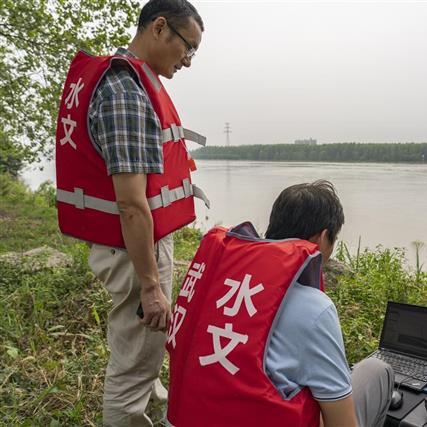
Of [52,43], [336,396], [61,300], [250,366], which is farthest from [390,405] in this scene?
[52,43]

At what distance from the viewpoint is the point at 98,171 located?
4.63 ft

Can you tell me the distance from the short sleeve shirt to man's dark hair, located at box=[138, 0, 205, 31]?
3.39 feet

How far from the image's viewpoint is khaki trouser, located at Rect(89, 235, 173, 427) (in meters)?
1.49

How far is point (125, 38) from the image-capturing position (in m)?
3.83

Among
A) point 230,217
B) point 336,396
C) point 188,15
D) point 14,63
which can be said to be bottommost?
point 230,217

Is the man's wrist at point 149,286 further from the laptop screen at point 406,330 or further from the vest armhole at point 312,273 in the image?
the laptop screen at point 406,330

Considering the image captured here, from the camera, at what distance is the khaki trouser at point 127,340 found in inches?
58.5

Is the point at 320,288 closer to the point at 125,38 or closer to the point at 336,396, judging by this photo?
the point at 336,396

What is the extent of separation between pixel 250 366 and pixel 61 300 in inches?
90.0

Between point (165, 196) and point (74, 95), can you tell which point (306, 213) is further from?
point (74, 95)

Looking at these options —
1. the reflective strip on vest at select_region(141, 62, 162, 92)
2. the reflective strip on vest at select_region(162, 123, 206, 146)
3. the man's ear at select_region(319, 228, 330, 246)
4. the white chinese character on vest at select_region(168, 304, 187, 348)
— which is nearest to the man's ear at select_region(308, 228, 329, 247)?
the man's ear at select_region(319, 228, 330, 246)

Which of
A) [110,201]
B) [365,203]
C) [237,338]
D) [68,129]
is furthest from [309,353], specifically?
[365,203]

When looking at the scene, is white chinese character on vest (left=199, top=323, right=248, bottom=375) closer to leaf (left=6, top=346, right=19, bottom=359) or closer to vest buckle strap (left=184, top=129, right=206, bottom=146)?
vest buckle strap (left=184, top=129, right=206, bottom=146)

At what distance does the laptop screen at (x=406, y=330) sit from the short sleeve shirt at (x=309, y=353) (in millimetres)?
1085
